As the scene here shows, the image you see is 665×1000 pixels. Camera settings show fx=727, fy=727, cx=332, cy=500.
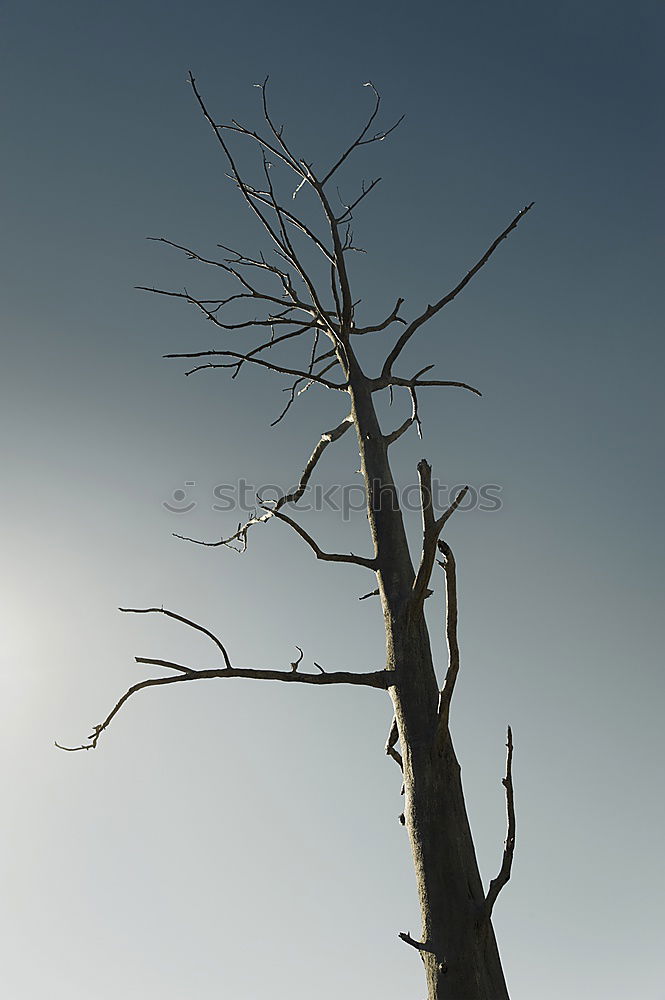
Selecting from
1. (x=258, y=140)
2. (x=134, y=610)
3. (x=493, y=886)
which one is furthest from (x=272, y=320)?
(x=493, y=886)

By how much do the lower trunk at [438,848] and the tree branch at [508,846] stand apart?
46mm

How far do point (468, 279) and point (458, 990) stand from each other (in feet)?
9.07

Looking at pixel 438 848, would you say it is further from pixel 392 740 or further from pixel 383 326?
pixel 383 326

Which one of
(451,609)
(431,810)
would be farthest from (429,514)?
(431,810)

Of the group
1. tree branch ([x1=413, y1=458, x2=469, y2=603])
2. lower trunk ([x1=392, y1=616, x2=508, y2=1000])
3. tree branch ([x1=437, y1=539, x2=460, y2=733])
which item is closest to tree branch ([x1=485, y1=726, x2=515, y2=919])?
lower trunk ([x1=392, y1=616, x2=508, y2=1000])

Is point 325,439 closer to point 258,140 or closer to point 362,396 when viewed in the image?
point 362,396

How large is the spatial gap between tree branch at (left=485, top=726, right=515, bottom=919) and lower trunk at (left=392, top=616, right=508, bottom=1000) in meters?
0.05

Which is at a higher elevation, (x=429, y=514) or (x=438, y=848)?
(x=429, y=514)

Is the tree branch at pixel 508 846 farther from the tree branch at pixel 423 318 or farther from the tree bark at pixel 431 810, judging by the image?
the tree branch at pixel 423 318

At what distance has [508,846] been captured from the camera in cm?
216

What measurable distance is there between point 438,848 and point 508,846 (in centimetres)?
21

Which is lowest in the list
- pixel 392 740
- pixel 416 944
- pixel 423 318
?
pixel 416 944

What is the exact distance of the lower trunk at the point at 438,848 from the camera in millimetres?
2023

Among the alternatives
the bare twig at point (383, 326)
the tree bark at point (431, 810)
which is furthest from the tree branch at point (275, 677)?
the bare twig at point (383, 326)
